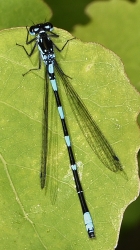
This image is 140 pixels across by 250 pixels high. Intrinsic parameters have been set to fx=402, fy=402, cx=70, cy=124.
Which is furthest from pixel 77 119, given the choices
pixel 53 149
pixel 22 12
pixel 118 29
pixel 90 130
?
pixel 118 29

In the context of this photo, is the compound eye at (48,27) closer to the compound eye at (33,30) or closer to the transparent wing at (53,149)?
the compound eye at (33,30)

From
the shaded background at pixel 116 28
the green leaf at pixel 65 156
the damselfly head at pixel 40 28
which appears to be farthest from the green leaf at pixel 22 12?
the green leaf at pixel 65 156

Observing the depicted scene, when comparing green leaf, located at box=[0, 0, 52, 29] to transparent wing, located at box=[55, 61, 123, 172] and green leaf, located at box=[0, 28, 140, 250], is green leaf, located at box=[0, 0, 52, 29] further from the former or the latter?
transparent wing, located at box=[55, 61, 123, 172]

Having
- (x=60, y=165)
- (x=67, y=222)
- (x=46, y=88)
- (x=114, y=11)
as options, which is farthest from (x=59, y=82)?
(x=114, y=11)

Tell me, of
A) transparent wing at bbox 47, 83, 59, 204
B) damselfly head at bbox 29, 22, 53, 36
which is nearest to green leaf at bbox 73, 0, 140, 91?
damselfly head at bbox 29, 22, 53, 36

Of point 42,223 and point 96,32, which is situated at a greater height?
point 96,32

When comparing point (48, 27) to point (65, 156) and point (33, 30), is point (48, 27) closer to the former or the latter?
point (33, 30)

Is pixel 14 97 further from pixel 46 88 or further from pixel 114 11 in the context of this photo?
pixel 114 11
